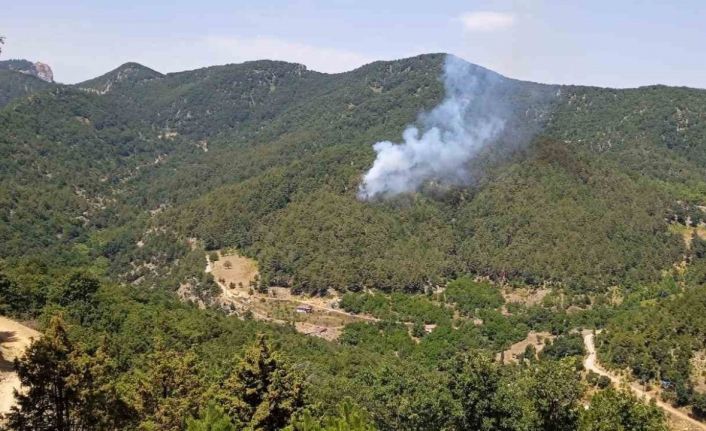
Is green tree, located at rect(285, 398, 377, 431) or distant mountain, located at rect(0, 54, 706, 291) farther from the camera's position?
distant mountain, located at rect(0, 54, 706, 291)

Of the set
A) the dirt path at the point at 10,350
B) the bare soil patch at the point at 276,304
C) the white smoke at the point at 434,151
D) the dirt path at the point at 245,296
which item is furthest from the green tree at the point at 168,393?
the white smoke at the point at 434,151

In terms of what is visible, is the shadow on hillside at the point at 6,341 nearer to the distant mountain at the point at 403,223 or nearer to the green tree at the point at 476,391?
the green tree at the point at 476,391

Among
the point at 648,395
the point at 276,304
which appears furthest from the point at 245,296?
the point at 648,395

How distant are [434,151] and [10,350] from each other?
374ft

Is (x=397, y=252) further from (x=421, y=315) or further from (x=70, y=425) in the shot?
(x=70, y=425)

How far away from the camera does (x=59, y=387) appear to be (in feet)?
79.7

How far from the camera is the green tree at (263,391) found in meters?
26.1

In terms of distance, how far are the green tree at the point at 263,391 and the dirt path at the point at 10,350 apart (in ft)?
33.6

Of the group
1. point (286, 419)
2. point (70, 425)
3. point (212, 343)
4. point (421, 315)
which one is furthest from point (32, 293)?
point (421, 315)

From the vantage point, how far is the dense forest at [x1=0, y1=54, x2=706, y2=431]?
27.6 metres

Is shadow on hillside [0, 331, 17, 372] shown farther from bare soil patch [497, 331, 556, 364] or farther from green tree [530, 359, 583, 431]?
bare soil patch [497, 331, 556, 364]

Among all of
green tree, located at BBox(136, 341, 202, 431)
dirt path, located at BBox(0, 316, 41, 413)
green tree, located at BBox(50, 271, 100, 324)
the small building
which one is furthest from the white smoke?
green tree, located at BBox(136, 341, 202, 431)

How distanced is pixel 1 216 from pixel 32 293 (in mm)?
83399

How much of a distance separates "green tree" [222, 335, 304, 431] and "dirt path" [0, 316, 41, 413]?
33.6 feet
